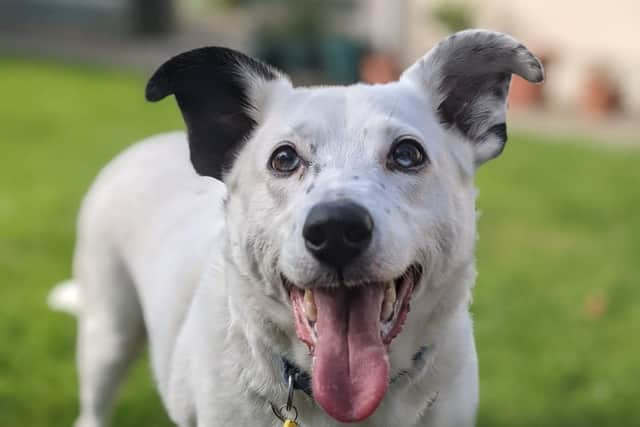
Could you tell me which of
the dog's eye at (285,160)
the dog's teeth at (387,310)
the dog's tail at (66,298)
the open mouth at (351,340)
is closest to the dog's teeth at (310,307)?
the open mouth at (351,340)

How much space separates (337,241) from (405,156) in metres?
0.43

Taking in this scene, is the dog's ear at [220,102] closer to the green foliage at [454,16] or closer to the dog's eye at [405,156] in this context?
the dog's eye at [405,156]

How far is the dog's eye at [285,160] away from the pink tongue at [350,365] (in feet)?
1.27

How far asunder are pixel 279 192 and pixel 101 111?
8243 millimetres

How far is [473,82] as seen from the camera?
3066mm

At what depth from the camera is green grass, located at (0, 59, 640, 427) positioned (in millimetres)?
4695

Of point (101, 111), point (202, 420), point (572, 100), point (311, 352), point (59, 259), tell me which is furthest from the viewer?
point (572, 100)

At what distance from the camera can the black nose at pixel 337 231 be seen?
2381 millimetres

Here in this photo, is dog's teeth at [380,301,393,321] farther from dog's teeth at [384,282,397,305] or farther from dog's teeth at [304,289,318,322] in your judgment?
dog's teeth at [304,289,318,322]

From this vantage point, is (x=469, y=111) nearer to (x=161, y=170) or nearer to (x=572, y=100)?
(x=161, y=170)

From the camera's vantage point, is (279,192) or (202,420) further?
(202,420)

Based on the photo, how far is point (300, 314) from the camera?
2.65m

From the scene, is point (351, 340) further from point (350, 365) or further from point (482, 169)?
point (482, 169)

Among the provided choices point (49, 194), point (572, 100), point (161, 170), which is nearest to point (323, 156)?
point (161, 170)
